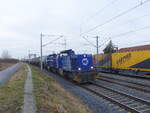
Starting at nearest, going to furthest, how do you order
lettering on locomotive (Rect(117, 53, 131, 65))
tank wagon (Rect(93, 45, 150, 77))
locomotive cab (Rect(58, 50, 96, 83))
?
locomotive cab (Rect(58, 50, 96, 83))
tank wagon (Rect(93, 45, 150, 77))
lettering on locomotive (Rect(117, 53, 131, 65))

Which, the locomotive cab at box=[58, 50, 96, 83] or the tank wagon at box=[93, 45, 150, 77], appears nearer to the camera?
the locomotive cab at box=[58, 50, 96, 83]

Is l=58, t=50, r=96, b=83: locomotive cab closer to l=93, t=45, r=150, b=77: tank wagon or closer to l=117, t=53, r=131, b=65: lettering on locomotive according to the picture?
l=93, t=45, r=150, b=77: tank wagon

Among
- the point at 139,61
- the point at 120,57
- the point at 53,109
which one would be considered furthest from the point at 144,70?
the point at 53,109

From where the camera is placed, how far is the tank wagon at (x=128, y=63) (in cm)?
2103

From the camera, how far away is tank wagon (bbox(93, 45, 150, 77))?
2103 centimetres

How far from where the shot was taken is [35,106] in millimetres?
7258

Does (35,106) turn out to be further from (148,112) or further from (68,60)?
(68,60)

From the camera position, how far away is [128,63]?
78.9ft

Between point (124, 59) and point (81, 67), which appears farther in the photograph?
point (124, 59)

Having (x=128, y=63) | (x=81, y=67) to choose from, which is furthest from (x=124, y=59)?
(x=81, y=67)

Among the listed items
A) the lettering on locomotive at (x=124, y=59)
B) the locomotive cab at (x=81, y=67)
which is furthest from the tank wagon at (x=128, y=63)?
the locomotive cab at (x=81, y=67)

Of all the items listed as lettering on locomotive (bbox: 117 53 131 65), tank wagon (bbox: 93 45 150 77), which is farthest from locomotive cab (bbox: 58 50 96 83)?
lettering on locomotive (bbox: 117 53 131 65)

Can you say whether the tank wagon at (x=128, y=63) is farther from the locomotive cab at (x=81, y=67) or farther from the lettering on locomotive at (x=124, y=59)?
the locomotive cab at (x=81, y=67)

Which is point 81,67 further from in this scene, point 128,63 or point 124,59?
point 124,59
